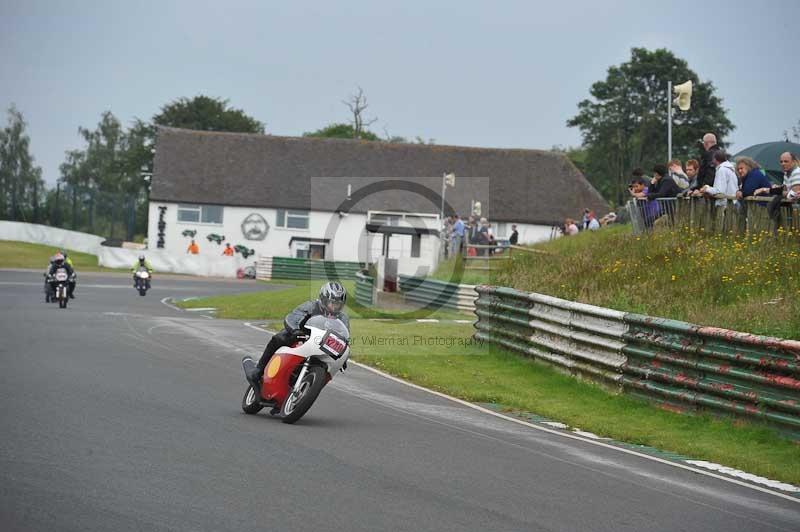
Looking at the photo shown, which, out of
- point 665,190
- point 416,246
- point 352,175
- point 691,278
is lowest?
point 691,278

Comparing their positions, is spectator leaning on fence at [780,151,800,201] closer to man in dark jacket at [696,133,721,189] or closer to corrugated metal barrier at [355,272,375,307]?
man in dark jacket at [696,133,721,189]

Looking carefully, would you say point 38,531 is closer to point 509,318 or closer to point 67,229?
point 509,318

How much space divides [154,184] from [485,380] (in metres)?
62.1

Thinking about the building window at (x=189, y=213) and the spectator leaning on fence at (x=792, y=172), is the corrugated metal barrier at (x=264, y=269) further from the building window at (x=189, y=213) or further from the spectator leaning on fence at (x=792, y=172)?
the spectator leaning on fence at (x=792, y=172)

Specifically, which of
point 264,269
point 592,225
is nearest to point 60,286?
point 592,225

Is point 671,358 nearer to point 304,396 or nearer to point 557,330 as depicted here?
point 557,330

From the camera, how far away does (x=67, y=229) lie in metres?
78.9

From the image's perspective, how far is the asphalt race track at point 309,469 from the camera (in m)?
7.18

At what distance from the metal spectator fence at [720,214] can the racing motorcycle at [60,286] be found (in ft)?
54.6

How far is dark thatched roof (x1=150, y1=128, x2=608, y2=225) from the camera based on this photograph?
7619cm

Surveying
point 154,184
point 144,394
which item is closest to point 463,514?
point 144,394

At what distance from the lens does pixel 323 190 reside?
7788 centimetres

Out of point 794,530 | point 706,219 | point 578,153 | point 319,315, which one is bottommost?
point 794,530

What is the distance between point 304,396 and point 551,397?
206 inches
